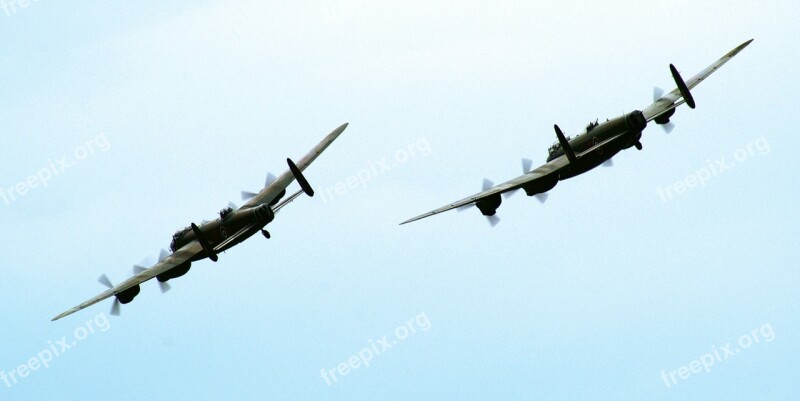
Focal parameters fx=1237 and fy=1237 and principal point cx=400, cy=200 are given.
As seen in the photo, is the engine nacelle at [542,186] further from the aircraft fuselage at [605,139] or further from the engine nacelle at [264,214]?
the engine nacelle at [264,214]

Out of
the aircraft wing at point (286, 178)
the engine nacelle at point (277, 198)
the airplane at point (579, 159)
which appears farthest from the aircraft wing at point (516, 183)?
the aircraft wing at point (286, 178)

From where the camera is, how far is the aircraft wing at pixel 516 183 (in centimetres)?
8562

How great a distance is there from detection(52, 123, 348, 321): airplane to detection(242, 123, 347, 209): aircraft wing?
6.3 inches

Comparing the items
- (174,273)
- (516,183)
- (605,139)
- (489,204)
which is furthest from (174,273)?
(605,139)

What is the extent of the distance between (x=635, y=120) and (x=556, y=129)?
26.2 ft

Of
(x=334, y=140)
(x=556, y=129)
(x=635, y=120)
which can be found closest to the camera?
(x=556, y=129)

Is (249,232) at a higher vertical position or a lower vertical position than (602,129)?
higher

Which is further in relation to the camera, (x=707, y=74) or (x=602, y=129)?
(x=707, y=74)

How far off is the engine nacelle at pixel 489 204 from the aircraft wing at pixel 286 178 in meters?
16.5

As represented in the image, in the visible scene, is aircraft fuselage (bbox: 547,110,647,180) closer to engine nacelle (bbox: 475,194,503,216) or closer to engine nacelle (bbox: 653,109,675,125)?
engine nacelle (bbox: 653,109,675,125)

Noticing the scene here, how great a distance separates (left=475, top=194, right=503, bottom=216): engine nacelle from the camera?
8612cm

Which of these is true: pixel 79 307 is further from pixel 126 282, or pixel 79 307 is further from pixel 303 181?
pixel 303 181

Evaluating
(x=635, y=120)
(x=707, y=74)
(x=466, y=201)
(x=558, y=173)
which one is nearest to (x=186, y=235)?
(x=466, y=201)

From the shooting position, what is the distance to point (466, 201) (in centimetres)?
8638
